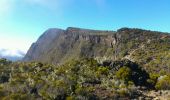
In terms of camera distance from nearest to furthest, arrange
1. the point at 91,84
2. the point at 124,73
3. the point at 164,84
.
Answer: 1. the point at 91,84
2. the point at 164,84
3. the point at 124,73

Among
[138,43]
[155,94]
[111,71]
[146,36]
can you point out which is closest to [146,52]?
[138,43]

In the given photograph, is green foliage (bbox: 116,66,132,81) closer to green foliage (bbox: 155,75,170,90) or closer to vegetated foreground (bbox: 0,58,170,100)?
vegetated foreground (bbox: 0,58,170,100)

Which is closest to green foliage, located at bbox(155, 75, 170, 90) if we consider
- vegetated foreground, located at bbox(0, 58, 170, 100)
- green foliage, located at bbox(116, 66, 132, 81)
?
vegetated foreground, located at bbox(0, 58, 170, 100)

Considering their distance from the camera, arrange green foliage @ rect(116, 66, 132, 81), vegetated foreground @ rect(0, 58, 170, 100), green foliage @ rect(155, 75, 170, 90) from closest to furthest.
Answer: vegetated foreground @ rect(0, 58, 170, 100) < green foliage @ rect(155, 75, 170, 90) < green foliage @ rect(116, 66, 132, 81)

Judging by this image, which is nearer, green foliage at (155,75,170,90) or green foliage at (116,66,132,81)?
green foliage at (155,75,170,90)

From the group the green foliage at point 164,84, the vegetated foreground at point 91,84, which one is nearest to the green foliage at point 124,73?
the vegetated foreground at point 91,84

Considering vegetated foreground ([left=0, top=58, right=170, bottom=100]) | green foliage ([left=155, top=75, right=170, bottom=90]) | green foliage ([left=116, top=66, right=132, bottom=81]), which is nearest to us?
vegetated foreground ([left=0, top=58, right=170, bottom=100])

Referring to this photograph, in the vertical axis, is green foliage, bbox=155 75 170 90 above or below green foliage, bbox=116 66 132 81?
below

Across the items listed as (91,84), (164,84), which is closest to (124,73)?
(164,84)

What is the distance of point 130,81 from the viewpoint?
195ft

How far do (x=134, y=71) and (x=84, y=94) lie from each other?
1739 centimetres

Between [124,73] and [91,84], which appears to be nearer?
[91,84]

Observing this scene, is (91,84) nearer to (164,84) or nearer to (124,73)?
(124,73)

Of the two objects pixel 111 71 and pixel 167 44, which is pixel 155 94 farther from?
pixel 167 44
